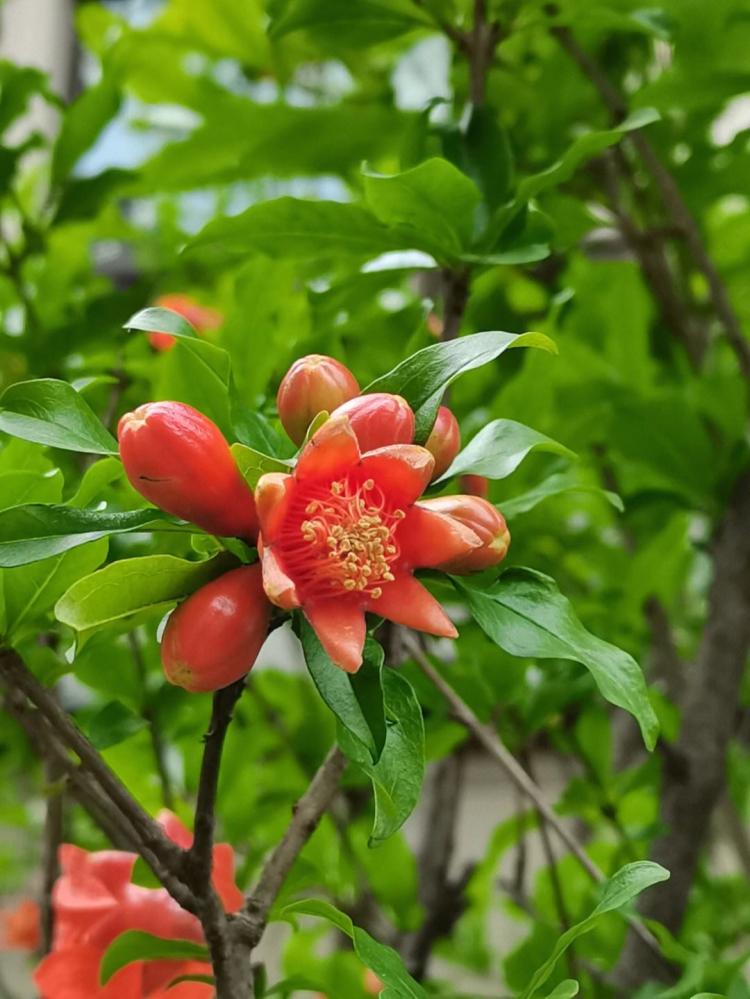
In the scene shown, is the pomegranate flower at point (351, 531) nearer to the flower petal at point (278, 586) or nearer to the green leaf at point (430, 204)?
the flower petal at point (278, 586)

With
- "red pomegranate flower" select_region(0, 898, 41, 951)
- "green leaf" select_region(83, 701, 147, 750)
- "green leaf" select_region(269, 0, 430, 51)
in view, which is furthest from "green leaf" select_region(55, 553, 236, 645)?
"red pomegranate flower" select_region(0, 898, 41, 951)

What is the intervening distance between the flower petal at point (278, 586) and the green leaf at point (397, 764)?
0.05m

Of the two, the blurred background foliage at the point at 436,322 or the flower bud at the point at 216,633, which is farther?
the blurred background foliage at the point at 436,322

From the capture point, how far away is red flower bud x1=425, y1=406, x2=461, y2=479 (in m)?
0.31

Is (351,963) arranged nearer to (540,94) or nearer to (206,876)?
(206,876)

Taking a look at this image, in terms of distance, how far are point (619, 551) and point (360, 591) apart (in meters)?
0.56

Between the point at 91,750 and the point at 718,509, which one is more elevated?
the point at 91,750

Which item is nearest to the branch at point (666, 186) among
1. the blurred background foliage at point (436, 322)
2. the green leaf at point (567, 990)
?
the blurred background foliage at point (436, 322)

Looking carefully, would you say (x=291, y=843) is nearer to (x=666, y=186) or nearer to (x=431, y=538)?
(x=431, y=538)

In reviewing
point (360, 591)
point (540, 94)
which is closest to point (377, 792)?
point (360, 591)

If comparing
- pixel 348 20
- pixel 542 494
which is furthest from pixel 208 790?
pixel 348 20

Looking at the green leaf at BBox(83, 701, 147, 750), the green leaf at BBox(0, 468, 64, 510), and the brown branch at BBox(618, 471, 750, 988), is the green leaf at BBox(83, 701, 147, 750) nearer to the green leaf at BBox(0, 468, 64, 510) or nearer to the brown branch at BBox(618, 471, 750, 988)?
the green leaf at BBox(0, 468, 64, 510)

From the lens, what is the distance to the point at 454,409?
0.66 m

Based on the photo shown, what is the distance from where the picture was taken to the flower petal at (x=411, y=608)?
28 centimetres
